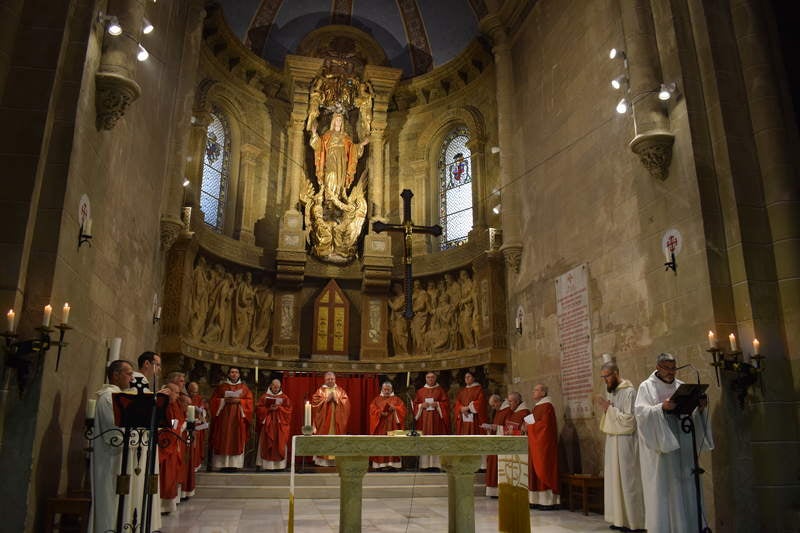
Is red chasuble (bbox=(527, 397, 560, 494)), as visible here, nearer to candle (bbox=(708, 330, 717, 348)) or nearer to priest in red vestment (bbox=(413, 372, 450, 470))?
priest in red vestment (bbox=(413, 372, 450, 470))

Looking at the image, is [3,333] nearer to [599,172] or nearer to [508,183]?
[599,172]

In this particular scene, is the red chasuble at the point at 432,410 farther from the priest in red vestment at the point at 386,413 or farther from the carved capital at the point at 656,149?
the carved capital at the point at 656,149

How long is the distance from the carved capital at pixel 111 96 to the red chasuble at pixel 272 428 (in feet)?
23.4

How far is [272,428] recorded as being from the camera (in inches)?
516

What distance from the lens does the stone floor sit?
310 inches

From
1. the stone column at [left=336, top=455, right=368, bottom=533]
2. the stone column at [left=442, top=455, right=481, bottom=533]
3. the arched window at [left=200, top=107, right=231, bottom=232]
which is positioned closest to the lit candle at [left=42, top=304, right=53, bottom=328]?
the stone column at [left=336, top=455, right=368, bottom=533]

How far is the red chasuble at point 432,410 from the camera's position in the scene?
45.3ft

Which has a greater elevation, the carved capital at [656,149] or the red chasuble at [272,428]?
the carved capital at [656,149]

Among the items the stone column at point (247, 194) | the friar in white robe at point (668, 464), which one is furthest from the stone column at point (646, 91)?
the stone column at point (247, 194)

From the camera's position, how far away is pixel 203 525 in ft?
26.6

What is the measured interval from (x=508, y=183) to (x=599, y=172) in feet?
11.3

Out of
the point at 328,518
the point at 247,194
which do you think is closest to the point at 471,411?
the point at 328,518

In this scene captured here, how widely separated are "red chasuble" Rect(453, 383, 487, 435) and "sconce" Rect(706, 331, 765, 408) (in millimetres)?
6442

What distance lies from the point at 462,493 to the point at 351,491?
116cm
